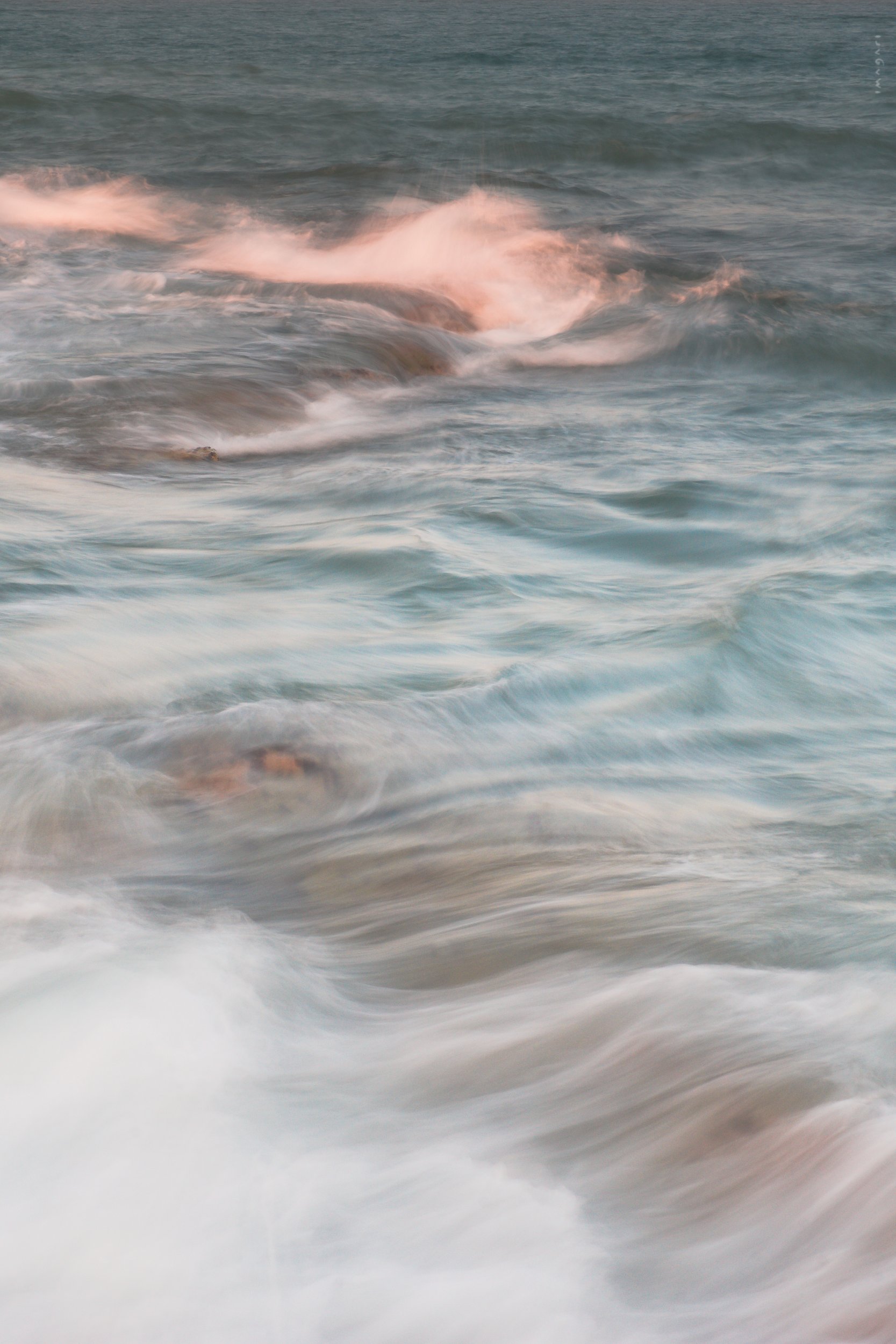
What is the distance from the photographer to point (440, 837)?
112 inches

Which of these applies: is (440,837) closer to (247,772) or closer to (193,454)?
(247,772)

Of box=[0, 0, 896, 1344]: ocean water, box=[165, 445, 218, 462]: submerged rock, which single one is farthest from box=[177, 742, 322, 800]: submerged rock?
box=[165, 445, 218, 462]: submerged rock

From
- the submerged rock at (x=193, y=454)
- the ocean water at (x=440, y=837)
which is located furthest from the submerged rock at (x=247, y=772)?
the submerged rock at (x=193, y=454)

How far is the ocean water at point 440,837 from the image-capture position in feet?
5.62

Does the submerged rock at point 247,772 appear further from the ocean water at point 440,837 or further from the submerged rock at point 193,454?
the submerged rock at point 193,454

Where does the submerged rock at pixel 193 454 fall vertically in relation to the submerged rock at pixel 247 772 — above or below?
above

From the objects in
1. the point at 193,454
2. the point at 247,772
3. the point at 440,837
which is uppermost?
the point at 193,454

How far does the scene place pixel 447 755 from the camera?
10.5ft

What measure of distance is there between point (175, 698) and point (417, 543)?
188 centimetres

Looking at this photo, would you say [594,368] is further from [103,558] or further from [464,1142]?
[464,1142]

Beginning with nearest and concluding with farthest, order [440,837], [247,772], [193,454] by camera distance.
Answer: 1. [440,837]
2. [247,772]
3. [193,454]

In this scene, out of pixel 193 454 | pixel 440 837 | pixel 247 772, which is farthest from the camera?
pixel 193 454

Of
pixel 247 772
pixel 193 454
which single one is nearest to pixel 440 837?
pixel 247 772

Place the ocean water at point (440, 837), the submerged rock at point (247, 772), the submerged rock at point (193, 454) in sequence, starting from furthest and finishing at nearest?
the submerged rock at point (193, 454), the submerged rock at point (247, 772), the ocean water at point (440, 837)
